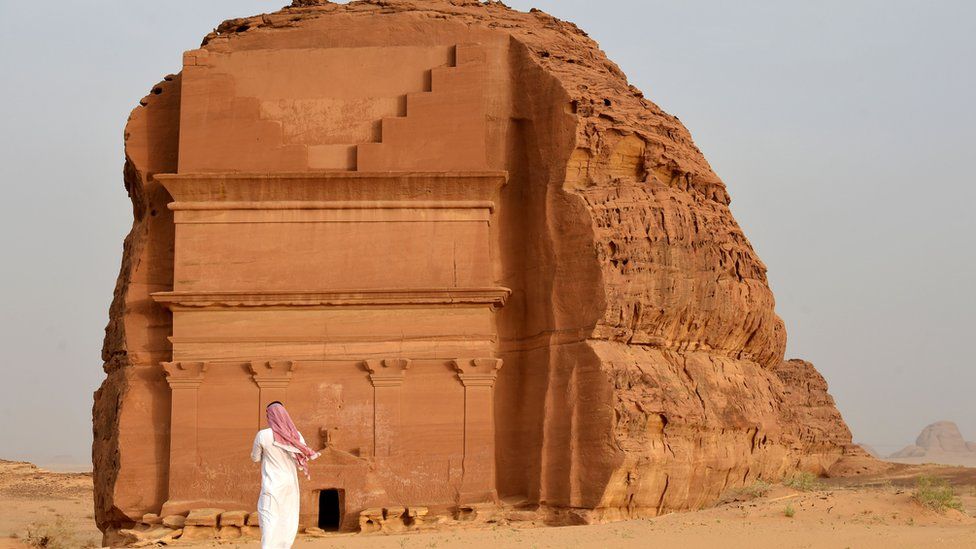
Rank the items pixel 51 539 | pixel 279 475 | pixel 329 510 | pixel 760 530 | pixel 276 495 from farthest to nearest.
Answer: pixel 51 539 → pixel 329 510 → pixel 760 530 → pixel 279 475 → pixel 276 495

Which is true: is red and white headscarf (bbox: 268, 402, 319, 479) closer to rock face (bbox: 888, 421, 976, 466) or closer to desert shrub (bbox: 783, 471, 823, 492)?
desert shrub (bbox: 783, 471, 823, 492)

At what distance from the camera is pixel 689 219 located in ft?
63.6

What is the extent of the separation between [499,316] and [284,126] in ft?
13.7

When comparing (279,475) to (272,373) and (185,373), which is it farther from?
(185,373)

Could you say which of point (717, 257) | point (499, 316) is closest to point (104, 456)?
point (499, 316)

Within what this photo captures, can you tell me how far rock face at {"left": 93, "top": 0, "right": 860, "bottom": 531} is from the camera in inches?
714

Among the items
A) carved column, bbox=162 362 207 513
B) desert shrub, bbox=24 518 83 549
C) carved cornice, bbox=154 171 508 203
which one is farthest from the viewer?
desert shrub, bbox=24 518 83 549

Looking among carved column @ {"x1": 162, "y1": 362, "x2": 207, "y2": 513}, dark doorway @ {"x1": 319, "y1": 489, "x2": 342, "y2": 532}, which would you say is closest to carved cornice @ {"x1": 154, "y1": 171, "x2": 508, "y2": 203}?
carved column @ {"x1": 162, "y1": 362, "x2": 207, "y2": 513}

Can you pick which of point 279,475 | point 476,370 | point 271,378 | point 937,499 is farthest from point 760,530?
point 271,378

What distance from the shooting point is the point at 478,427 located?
18.2 metres

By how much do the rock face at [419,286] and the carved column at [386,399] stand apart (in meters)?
0.03

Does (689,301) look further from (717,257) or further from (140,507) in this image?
(140,507)

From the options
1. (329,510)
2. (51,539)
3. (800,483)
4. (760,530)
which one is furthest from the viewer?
(51,539)

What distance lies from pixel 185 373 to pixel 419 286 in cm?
343
